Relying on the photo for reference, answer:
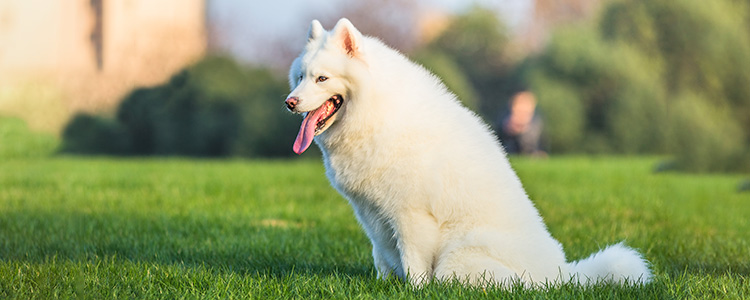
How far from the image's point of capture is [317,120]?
360 centimetres

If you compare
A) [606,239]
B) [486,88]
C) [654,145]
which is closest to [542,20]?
[486,88]

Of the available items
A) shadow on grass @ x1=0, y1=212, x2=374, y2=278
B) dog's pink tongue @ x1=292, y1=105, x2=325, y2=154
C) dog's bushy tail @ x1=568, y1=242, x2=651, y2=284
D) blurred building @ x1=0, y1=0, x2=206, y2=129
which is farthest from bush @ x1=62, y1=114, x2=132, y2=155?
dog's bushy tail @ x1=568, y1=242, x2=651, y2=284

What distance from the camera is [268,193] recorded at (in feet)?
29.9

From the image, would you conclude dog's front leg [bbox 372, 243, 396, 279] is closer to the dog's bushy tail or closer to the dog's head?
the dog's head

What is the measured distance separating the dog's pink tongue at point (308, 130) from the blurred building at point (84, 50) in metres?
14.5

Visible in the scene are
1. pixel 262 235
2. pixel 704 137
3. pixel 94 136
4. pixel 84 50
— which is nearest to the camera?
pixel 262 235

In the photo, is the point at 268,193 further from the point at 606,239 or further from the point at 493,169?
the point at 493,169

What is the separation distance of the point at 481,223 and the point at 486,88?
902 inches

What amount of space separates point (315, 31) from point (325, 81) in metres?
0.34

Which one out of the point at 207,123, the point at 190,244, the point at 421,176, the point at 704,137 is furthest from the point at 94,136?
the point at 421,176

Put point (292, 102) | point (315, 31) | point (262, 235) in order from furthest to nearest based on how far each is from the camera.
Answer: point (262, 235) → point (315, 31) → point (292, 102)

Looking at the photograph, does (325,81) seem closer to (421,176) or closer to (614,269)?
(421,176)

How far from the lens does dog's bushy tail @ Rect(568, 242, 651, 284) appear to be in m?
3.56

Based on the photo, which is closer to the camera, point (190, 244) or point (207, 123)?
point (190, 244)
